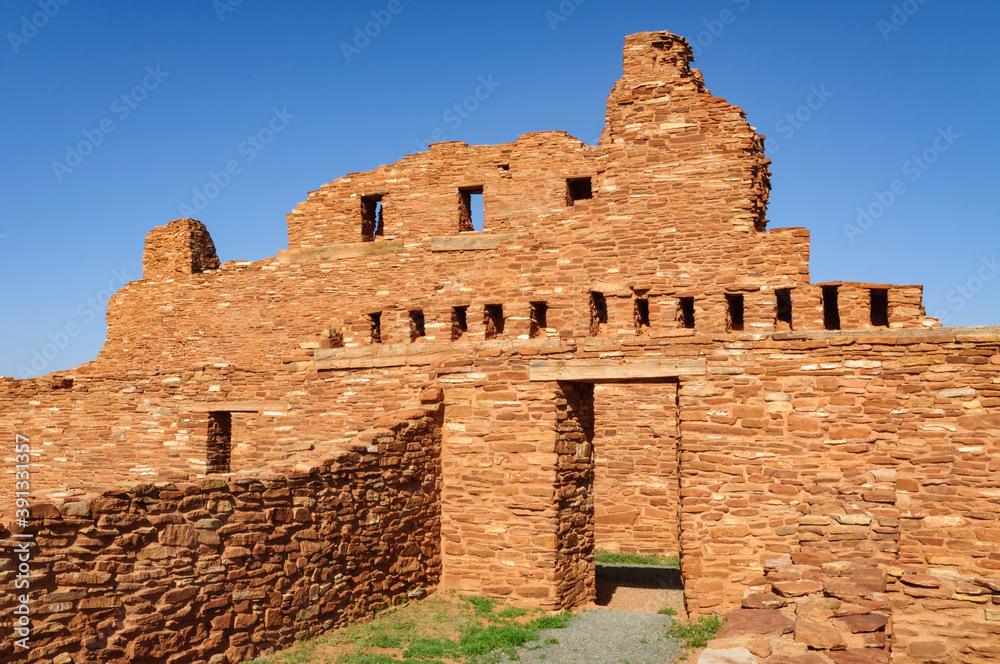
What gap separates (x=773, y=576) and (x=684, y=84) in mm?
9889

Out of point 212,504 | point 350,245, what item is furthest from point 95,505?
point 350,245

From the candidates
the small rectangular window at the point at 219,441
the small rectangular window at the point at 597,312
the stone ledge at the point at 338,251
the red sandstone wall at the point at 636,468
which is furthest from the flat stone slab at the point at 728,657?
the stone ledge at the point at 338,251

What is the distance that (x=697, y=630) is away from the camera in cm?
907

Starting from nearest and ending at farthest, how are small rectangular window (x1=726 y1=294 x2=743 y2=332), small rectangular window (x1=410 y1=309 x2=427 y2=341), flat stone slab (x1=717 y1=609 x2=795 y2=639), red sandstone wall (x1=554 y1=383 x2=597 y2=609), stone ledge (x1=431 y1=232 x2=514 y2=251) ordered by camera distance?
flat stone slab (x1=717 y1=609 x2=795 y2=639)
red sandstone wall (x1=554 y1=383 x2=597 y2=609)
small rectangular window (x1=410 y1=309 x2=427 y2=341)
small rectangular window (x1=726 y1=294 x2=743 y2=332)
stone ledge (x1=431 y1=232 x2=514 y2=251)

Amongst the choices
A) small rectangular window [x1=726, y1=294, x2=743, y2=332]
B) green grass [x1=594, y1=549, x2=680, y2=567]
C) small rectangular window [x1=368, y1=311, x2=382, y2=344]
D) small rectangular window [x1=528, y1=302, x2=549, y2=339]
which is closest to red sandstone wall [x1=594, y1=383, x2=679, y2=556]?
green grass [x1=594, y1=549, x2=680, y2=567]

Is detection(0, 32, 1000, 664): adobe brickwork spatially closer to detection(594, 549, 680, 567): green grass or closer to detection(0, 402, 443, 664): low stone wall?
detection(0, 402, 443, 664): low stone wall

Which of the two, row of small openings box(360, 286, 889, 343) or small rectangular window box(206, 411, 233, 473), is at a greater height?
row of small openings box(360, 286, 889, 343)

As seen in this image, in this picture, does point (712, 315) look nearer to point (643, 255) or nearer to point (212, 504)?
point (643, 255)

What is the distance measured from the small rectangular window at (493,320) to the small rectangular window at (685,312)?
284 centimetres

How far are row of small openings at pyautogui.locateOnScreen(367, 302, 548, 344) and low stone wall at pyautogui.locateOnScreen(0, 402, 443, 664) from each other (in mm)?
2091

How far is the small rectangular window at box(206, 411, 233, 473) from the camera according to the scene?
1448 centimetres

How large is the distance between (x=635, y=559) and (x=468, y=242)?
10005 millimetres

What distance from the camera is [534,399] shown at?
10523 millimetres

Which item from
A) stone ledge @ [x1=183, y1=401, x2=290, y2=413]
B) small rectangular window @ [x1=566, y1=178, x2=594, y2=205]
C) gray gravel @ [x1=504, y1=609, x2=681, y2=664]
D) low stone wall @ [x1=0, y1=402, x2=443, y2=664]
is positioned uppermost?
small rectangular window @ [x1=566, y1=178, x2=594, y2=205]
